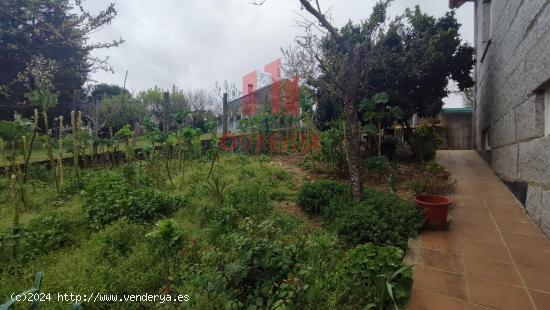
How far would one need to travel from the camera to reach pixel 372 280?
5.41ft

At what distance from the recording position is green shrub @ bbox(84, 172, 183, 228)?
2777 millimetres

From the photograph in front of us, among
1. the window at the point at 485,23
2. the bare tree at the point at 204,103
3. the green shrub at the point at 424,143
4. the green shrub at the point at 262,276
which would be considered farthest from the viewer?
the bare tree at the point at 204,103

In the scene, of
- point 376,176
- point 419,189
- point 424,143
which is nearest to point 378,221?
point 419,189

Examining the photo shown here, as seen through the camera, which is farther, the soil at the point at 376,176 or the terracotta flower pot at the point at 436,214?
the soil at the point at 376,176

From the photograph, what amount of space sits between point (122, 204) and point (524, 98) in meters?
4.48

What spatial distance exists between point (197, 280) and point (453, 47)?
242 inches

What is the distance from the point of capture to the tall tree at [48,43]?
8.13 metres

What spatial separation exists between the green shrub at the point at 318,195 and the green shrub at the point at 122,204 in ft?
5.18

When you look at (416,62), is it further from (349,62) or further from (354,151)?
(354,151)

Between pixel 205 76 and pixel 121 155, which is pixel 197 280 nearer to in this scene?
A: pixel 121 155

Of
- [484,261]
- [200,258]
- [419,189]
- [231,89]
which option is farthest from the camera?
[231,89]

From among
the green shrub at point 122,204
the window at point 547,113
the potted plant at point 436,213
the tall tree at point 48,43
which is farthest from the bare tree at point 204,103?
the window at point 547,113

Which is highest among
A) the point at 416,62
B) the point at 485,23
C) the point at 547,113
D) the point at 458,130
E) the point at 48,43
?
the point at 48,43

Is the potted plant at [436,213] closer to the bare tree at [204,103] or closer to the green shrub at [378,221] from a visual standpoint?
the green shrub at [378,221]
